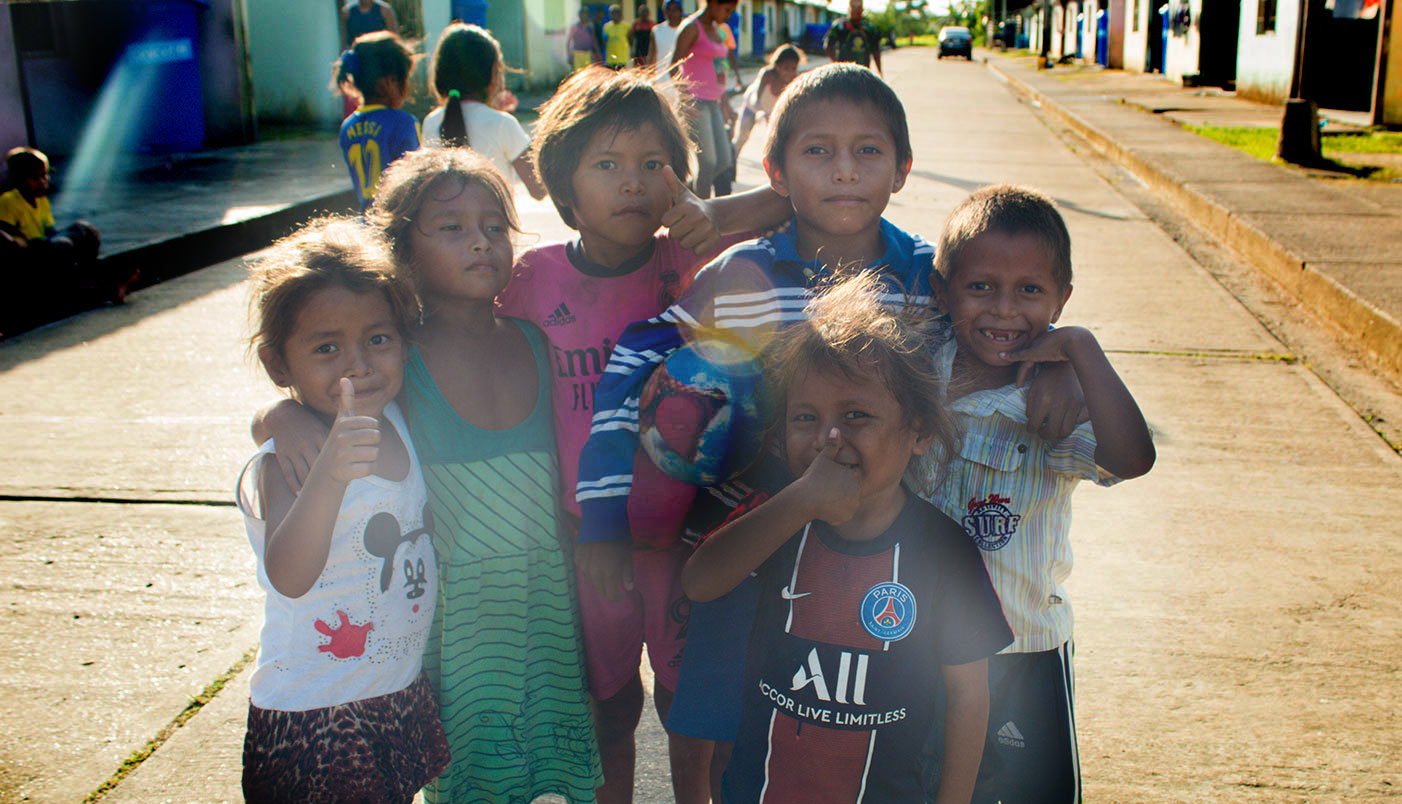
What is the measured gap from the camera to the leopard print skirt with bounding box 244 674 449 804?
68.6 inches

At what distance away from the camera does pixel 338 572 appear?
5.80ft

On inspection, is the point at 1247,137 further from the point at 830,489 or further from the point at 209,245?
the point at 830,489

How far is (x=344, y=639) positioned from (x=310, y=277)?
0.61 m

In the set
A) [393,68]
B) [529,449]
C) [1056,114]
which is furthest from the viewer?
[1056,114]

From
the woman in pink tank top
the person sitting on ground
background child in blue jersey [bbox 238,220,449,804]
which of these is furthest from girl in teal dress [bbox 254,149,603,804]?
the woman in pink tank top

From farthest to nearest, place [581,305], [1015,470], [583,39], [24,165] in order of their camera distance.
→ [583,39] → [24,165] → [581,305] → [1015,470]

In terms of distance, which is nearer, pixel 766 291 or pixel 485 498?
pixel 766 291

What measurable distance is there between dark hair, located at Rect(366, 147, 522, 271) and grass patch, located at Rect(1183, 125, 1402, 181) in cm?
991

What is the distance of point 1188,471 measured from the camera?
399 cm

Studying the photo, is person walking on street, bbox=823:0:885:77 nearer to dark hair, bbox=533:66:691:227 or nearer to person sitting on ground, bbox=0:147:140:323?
person sitting on ground, bbox=0:147:140:323

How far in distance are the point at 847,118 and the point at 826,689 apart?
971 mm

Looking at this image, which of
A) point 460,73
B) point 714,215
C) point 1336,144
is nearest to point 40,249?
point 460,73

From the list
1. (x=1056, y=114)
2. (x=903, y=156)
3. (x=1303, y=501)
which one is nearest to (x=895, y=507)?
(x=903, y=156)

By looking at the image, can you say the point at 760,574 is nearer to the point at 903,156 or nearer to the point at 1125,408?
the point at 1125,408
